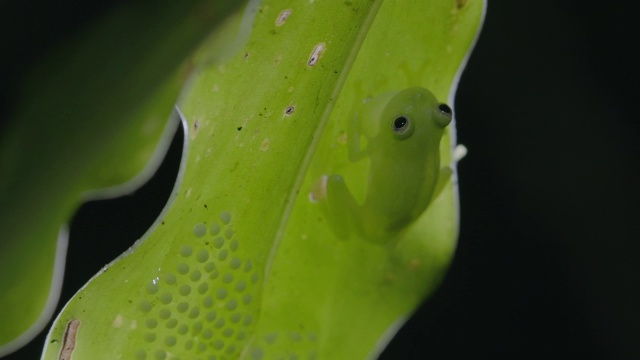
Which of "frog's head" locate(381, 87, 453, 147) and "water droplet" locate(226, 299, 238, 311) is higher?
"water droplet" locate(226, 299, 238, 311)

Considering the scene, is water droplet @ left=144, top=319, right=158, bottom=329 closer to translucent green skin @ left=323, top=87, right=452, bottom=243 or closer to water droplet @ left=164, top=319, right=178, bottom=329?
water droplet @ left=164, top=319, right=178, bottom=329

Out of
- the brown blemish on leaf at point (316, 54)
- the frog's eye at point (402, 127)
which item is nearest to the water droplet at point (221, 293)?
the brown blemish on leaf at point (316, 54)

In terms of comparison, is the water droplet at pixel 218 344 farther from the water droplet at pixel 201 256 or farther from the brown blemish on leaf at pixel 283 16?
the brown blemish on leaf at pixel 283 16

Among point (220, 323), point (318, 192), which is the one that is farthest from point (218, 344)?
point (318, 192)

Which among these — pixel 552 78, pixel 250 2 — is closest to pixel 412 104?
pixel 250 2

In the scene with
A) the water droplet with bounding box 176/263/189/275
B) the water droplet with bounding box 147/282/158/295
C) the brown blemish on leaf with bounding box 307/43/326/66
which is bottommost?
the water droplet with bounding box 176/263/189/275

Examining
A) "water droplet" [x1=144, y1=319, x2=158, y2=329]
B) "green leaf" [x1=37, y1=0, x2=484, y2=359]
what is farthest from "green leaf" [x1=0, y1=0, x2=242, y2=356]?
"water droplet" [x1=144, y1=319, x2=158, y2=329]
